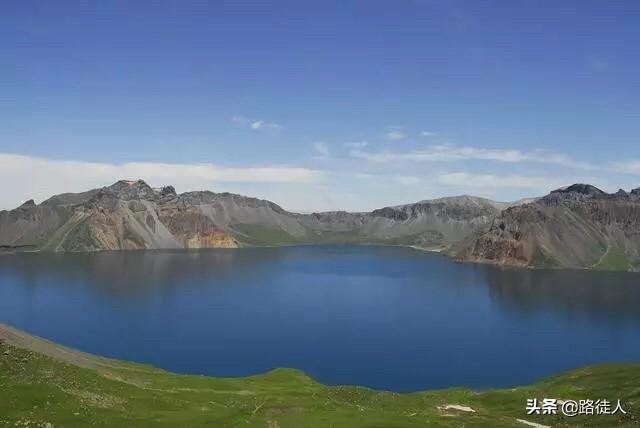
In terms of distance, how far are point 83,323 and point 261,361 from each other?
83.2 metres

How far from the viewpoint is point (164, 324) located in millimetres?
197875

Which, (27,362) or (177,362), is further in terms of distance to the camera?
(177,362)

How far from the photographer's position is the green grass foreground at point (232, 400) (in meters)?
49.9

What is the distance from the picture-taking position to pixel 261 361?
489 ft

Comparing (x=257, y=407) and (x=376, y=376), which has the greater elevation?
(x=257, y=407)

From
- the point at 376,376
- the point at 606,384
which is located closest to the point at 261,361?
the point at 376,376

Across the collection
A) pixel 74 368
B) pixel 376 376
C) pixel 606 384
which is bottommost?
pixel 376 376

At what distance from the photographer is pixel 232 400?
72250mm

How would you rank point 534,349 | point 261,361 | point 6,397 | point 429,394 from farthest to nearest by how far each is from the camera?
point 534,349 → point 261,361 → point 429,394 → point 6,397

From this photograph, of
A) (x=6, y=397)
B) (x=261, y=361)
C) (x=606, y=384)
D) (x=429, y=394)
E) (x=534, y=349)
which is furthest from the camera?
(x=534, y=349)

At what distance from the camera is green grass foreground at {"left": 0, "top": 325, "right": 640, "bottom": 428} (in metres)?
49.9

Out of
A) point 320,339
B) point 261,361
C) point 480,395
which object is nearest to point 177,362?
point 261,361

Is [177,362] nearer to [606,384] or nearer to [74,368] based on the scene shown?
[74,368]

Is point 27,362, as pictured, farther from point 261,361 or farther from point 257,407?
point 261,361
